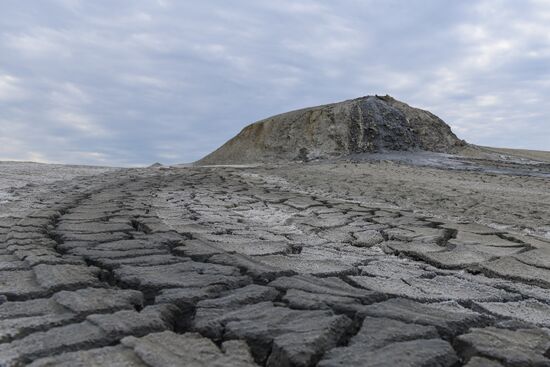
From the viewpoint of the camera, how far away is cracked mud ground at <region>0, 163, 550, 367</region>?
140 cm

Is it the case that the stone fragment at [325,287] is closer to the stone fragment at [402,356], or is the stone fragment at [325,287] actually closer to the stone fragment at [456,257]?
the stone fragment at [402,356]

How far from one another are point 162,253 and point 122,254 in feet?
0.68

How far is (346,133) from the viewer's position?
62.9 feet

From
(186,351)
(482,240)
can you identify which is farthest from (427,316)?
(482,240)

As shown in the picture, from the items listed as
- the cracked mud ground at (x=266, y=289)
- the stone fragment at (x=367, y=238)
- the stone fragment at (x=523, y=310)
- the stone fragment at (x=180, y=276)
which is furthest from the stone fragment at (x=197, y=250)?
the stone fragment at (x=523, y=310)

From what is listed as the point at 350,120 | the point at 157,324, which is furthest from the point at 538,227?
→ the point at 350,120

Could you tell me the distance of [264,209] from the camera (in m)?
5.16

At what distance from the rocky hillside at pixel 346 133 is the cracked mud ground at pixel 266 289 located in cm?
1420

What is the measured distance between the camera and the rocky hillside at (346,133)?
18.8 meters

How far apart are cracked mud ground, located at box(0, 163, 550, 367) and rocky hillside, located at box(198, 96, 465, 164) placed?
14203 mm

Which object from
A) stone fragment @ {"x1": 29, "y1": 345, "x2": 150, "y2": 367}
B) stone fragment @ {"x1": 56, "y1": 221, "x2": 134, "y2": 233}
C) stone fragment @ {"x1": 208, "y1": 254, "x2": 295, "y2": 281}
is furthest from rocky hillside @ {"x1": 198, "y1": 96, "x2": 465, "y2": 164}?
stone fragment @ {"x1": 29, "y1": 345, "x2": 150, "y2": 367}

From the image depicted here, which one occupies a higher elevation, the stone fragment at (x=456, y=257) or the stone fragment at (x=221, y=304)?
the stone fragment at (x=221, y=304)

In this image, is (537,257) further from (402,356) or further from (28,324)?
(28,324)

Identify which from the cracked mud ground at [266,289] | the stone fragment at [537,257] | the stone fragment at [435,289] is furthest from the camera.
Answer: the stone fragment at [537,257]
